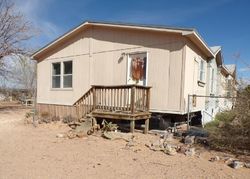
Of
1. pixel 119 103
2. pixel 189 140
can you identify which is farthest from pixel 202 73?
pixel 189 140

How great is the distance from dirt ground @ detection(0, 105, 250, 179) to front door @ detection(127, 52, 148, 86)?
2.77 metres

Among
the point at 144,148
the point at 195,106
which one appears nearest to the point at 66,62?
the point at 195,106

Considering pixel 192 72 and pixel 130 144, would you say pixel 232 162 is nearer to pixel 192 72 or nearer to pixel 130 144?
pixel 130 144

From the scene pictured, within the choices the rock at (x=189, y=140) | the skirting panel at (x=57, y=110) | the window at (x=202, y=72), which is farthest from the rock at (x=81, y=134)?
the window at (x=202, y=72)

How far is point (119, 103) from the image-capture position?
10250mm

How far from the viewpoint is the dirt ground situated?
5121 mm

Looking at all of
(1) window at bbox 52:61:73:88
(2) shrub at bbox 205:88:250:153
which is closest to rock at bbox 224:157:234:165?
(2) shrub at bbox 205:88:250:153

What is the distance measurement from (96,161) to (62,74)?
8.02 meters

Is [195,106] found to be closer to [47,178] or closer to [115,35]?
[115,35]

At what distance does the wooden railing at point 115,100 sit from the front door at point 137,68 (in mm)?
637

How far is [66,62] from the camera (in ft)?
43.1

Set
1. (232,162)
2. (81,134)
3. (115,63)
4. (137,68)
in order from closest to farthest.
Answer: (232,162)
(81,134)
(137,68)
(115,63)

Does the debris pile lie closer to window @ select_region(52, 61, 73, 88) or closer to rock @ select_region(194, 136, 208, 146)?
rock @ select_region(194, 136, 208, 146)

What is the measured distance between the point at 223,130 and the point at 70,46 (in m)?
8.48
